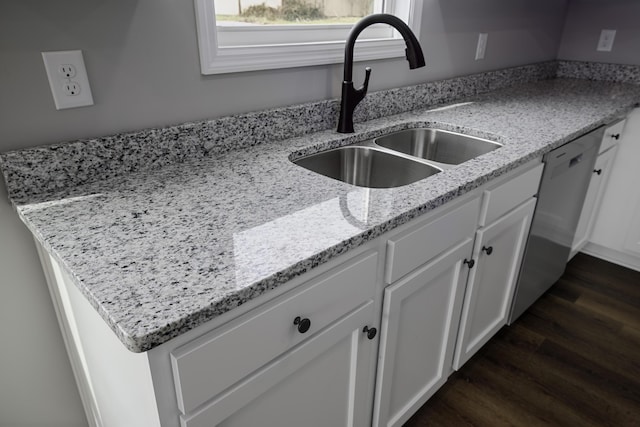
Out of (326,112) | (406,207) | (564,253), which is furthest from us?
(564,253)

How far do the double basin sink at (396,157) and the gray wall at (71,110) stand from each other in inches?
9.6

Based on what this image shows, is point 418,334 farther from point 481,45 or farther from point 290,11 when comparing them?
point 481,45

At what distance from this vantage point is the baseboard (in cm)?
233

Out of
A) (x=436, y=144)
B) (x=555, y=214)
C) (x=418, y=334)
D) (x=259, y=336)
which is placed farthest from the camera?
(x=555, y=214)

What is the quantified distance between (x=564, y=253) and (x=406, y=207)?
1.44 meters

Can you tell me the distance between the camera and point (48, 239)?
787mm

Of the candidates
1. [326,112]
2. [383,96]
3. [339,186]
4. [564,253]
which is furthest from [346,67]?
[564,253]

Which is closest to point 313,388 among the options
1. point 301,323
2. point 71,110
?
point 301,323

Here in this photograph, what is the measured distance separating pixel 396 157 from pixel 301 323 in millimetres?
713

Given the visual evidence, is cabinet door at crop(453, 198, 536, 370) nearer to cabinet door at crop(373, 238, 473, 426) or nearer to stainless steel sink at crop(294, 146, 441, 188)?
cabinet door at crop(373, 238, 473, 426)

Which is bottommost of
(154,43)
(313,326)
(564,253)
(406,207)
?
(564,253)

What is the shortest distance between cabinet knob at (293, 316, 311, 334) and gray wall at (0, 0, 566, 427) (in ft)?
Answer: 2.15

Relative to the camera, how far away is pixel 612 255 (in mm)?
2404

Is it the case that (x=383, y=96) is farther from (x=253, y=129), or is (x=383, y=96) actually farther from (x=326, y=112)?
(x=253, y=129)
